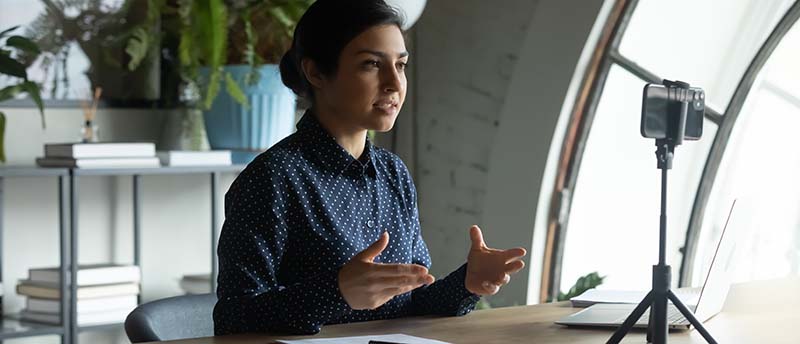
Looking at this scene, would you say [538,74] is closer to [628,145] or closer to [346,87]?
[628,145]

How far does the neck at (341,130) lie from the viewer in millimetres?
2139

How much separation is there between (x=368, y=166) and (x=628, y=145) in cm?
201

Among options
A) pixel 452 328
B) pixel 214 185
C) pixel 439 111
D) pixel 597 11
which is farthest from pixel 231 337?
pixel 439 111

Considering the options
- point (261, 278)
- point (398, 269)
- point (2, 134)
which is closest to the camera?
point (398, 269)

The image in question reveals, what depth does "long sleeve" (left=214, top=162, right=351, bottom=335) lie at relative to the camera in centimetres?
182

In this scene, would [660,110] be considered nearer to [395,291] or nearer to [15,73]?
[395,291]

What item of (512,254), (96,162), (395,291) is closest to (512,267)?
(512,254)

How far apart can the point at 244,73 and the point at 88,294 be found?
2.67 ft

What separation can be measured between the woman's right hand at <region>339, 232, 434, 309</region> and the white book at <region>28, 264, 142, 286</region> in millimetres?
1754

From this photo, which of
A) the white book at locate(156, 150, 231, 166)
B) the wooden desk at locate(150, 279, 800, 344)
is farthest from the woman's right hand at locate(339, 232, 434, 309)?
the white book at locate(156, 150, 231, 166)

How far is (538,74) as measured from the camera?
3777 mm

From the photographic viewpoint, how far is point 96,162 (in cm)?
332

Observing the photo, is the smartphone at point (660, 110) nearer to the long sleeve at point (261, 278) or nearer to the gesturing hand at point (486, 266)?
the gesturing hand at point (486, 266)

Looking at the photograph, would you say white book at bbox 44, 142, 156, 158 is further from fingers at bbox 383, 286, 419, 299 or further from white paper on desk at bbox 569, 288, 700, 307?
fingers at bbox 383, 286, 419, 299
